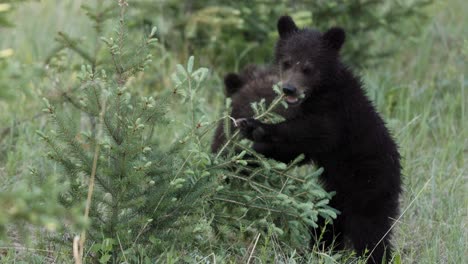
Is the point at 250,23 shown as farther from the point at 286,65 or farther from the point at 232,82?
the point at 286,65

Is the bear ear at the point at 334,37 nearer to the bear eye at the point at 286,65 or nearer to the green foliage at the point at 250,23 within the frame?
the bear eye at the point at 286,65

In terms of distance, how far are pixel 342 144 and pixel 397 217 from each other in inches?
25.6

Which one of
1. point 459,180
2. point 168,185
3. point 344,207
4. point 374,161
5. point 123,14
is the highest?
point 123,14

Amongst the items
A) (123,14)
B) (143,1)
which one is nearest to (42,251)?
(123,14)

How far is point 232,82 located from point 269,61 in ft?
6.90

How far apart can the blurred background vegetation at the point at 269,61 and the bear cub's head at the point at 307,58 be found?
742 mm

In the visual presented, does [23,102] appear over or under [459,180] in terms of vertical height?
over

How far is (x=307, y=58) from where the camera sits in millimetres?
5500

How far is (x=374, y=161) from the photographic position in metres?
5.14

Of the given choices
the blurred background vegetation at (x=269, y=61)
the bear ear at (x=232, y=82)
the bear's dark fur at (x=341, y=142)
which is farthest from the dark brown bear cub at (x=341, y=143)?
the bear ear at (x=232, y=82)

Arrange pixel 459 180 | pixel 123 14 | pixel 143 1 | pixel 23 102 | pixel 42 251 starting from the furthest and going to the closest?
1. pixel 143 1
2. pixel 23 102
3. pixel 459 180
4. pixel 42 251
5. pixel 123 14

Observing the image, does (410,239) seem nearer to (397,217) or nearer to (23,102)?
(397,217)

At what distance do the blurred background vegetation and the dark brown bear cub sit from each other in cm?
23

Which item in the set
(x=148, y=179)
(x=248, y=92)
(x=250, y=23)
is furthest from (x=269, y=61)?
(x=148, y=179)
